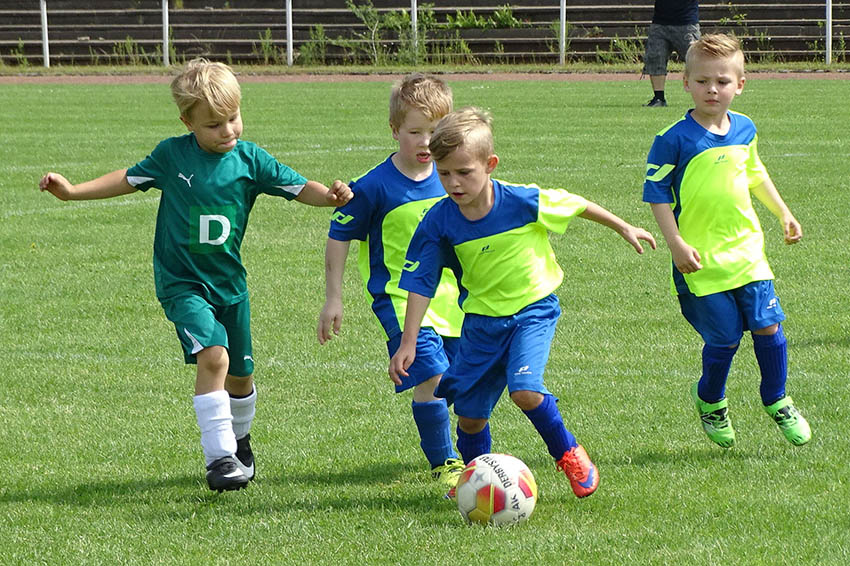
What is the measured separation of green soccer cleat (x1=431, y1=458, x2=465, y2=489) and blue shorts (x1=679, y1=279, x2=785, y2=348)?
3.71ft

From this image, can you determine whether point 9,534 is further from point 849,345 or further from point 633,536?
point 849,345

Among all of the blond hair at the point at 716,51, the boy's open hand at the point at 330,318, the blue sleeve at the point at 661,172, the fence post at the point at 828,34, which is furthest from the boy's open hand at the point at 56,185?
the fence post at the point at 828,34

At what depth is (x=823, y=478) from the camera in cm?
469

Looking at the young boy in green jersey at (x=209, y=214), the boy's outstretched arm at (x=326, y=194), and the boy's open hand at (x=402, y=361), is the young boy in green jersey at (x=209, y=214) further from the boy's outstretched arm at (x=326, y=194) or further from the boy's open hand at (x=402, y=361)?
the boy's open hand at (x=402, y=361)

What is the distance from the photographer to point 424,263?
4.54 metres

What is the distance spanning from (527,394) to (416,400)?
0.70 m

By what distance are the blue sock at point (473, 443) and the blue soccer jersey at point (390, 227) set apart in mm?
431

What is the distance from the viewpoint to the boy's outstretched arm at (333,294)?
15.9 ft

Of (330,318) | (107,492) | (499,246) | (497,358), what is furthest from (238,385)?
(499,246)

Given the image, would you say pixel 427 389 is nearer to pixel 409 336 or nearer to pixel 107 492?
pixel 409 336

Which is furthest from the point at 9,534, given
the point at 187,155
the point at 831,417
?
the point at 831,417

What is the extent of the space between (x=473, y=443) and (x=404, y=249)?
2.59 ft

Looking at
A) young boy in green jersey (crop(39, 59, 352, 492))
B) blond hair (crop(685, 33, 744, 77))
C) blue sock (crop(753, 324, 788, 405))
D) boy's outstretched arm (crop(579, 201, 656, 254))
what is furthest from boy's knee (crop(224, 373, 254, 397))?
blond hair (crop(685, 33, 744, 77))

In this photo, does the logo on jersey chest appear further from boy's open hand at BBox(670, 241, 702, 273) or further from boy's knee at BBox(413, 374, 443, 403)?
boy's open hand at BBox(670, 241, 702, 273)
